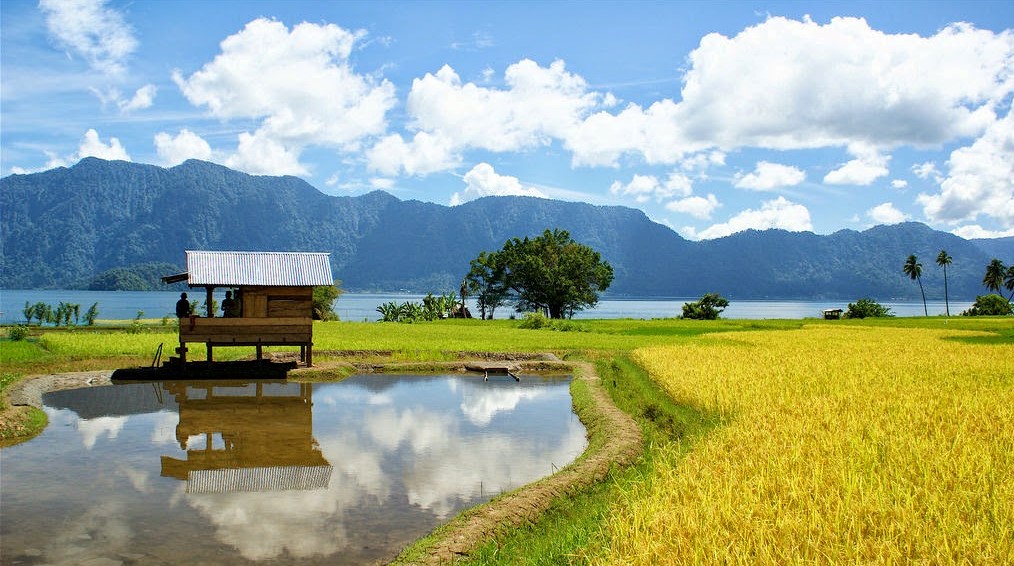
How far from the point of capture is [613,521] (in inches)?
299

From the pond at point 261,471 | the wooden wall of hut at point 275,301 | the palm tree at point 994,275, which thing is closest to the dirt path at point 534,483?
the pond at point 261,471

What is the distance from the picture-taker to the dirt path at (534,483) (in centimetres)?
790

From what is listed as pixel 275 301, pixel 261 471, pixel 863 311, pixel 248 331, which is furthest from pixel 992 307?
pixel 261 471

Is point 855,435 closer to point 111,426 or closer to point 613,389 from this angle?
point 613,389

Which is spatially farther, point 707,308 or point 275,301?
point 707,308

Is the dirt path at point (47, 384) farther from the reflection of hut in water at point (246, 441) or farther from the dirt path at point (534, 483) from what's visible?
the reflection of hut in water at point (246, 441)

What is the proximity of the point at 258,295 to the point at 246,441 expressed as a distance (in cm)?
1233

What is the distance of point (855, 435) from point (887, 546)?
497 centimetres

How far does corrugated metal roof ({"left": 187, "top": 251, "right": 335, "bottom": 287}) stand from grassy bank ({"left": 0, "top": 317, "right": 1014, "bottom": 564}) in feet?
39.3

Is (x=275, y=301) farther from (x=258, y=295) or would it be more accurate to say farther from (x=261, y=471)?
(x=261, y=471)

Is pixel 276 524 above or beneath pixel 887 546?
Answer: beneath

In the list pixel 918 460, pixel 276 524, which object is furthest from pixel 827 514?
pixel 276 524

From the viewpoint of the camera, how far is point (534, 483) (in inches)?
407

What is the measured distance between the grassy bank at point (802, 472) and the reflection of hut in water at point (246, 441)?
4.71m
